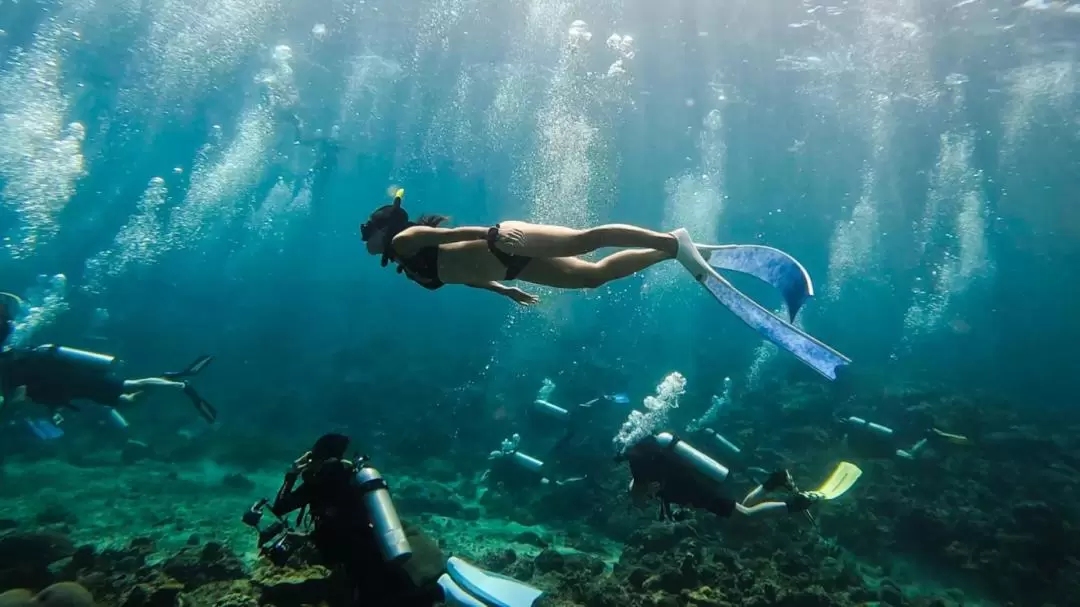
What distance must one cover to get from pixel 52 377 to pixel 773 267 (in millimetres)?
11165

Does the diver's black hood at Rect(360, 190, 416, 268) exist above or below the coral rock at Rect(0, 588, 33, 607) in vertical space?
above

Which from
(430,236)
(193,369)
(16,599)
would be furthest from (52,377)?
(430,236)

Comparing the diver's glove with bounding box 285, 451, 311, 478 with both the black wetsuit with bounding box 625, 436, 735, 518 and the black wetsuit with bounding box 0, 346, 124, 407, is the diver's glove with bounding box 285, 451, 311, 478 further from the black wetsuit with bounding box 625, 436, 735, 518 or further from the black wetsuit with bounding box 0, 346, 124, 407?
the black wetsuit with bounding box 0, 346, 124, 407

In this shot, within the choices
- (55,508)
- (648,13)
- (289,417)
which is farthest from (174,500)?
(648,13)

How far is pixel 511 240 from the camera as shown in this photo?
4289mm

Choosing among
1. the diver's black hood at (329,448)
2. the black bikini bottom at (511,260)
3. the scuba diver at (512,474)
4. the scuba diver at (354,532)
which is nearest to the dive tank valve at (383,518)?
the scuba diver at (354,532)

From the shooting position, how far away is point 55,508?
35.4 ft

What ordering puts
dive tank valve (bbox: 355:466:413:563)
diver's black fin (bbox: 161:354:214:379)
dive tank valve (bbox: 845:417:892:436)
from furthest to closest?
dive tank valve (bbox: 845:417:892:436) → diver's black fin (bbox: 161:354:214:379) → dive tank valve (bbox: 355:466:413:563)

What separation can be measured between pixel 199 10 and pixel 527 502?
30.1m

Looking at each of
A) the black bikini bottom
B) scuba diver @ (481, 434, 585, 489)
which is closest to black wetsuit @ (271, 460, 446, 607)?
the black bikini bottom

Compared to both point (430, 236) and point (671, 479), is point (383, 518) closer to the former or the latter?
point (430, 236)

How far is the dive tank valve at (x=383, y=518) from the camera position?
3.96 metres

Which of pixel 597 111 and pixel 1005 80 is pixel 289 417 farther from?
pixel 1005 80

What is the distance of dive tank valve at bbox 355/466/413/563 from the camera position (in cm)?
396
